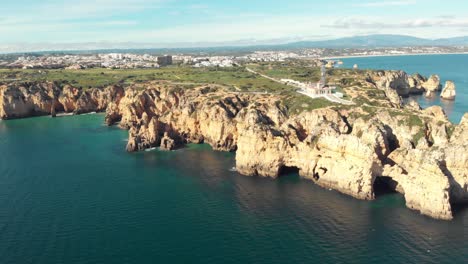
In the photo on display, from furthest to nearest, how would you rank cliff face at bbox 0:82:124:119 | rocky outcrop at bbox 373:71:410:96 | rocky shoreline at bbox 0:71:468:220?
rocky outcrop at bbox 373:71:410:96, cliff face at bbox 0:82:124:119, rocky shoreline at bbox 0:71:468:220

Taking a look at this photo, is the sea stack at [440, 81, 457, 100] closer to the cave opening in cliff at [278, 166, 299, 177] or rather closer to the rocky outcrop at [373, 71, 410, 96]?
the rocky outcrop at [373, 71, 410, 96]

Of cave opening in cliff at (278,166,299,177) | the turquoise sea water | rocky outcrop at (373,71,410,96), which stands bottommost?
the turquoise sea water

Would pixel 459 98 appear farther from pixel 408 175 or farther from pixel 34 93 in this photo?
pixel 34 93

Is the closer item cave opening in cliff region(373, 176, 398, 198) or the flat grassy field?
cave opening in cliff region(373, 176, 398, 198)

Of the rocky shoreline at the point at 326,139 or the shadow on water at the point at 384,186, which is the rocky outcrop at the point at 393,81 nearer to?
the rocky shoreline at the point at 326,139

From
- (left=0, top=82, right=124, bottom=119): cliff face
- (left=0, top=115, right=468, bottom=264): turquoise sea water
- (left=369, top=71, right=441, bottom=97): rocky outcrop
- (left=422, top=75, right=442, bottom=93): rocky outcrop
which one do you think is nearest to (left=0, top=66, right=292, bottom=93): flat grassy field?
(left=0, top=82, right=124, bottom=119): cliff face
